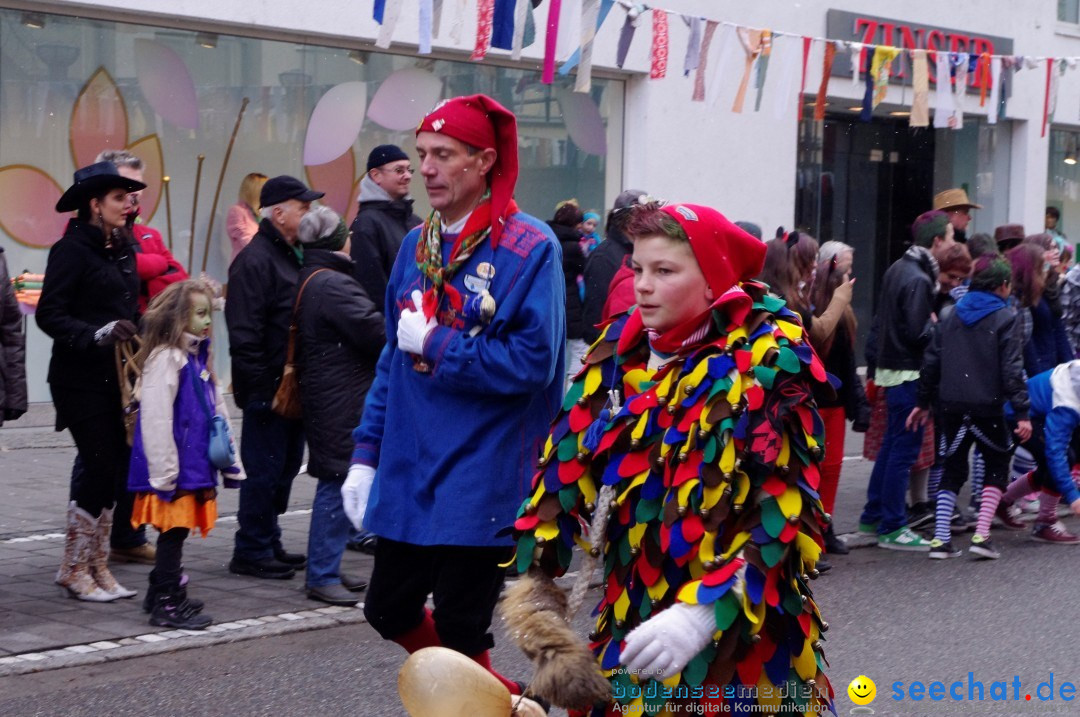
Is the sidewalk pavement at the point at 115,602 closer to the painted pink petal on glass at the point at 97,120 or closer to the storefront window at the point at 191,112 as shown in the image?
the storefront window at the point at 191,112

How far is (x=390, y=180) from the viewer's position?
7.52 m

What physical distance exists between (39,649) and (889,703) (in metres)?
3.32

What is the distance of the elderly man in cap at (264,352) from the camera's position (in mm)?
6824

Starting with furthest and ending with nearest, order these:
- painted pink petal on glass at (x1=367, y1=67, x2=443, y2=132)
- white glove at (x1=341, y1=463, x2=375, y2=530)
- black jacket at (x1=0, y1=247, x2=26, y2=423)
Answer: painted pink petal on glass at (x1=367, y1=67, x2=443, y2=132)
black jacket at (x1=0, y1=247, x2=26, y2=423)
white glove at (x1=341, y1=463, x2=375, y2=530)

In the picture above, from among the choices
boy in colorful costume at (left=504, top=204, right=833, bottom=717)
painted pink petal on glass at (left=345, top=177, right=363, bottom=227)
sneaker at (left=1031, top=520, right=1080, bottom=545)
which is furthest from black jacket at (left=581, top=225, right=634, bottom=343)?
boy in colorful costume at (left=504, top=204, right=833, bottom=717)

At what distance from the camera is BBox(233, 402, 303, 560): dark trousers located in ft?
22.6

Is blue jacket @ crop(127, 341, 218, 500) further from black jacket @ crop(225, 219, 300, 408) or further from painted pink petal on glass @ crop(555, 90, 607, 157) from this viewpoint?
painted pink petal on glass @ crop(555, 90, 607, 157)

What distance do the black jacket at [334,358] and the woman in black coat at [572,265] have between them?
15.8 feet

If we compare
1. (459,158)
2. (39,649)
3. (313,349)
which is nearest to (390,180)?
(313,349)

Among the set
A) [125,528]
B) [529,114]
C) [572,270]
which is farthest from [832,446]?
[529,114]

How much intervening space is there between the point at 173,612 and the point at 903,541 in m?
4.30

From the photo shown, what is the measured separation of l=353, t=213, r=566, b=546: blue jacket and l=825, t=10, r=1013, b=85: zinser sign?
41.0ft

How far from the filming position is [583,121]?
14602 mm

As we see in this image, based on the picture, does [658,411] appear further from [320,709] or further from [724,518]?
[320,709]
